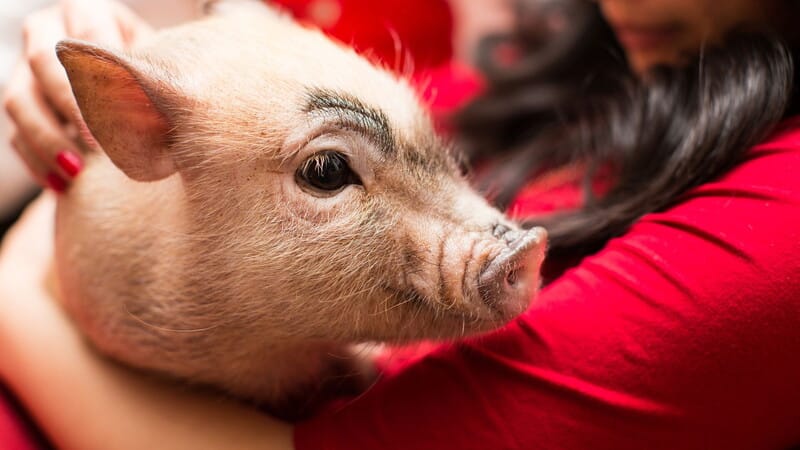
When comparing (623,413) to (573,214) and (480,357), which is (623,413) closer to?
(480,357)

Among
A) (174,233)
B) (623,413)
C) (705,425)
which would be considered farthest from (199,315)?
(705,425)

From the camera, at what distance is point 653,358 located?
91 cm

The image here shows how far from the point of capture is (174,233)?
0.99 meters

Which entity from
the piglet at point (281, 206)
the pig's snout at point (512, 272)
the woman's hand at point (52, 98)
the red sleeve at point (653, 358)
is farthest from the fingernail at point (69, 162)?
the pig's snout at point (512, 272)

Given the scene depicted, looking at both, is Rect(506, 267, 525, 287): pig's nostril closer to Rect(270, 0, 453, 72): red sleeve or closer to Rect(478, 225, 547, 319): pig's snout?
Rect(478, 225, 547, 319): pig's snout

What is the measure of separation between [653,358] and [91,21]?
3.42ft

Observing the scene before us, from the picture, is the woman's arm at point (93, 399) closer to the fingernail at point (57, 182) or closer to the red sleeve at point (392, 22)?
the fingernail at point (57, 182)

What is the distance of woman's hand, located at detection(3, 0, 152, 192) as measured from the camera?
1118 mm

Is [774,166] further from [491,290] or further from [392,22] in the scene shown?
[392,22]

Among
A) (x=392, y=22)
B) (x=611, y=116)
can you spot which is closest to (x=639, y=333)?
(x=611, y=116)

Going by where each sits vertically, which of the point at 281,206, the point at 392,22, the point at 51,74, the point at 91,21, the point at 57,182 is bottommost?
the point at 281,206

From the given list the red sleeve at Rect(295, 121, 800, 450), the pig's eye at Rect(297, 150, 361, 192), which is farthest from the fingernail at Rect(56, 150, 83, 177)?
the red sleeve at Rect(295, 121, 800, 450)

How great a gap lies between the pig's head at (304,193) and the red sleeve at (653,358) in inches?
3.2

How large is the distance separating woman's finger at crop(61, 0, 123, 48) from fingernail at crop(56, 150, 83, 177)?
0.19 m
